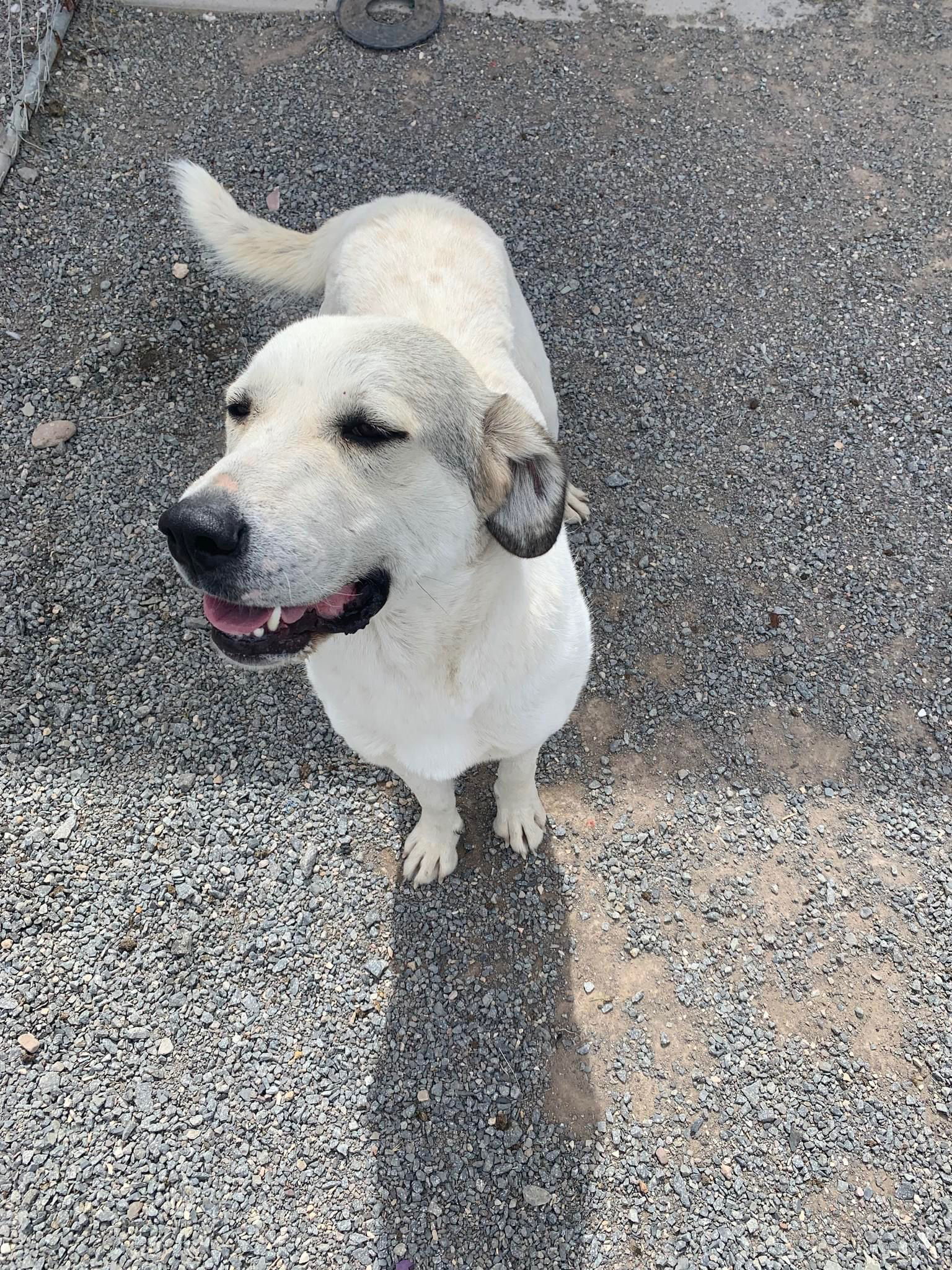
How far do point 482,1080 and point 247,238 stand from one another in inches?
143

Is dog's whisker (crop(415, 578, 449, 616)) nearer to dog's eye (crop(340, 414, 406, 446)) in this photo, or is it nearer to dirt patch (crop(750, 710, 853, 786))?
dog's eye (crop(340, 414, 406, 446))

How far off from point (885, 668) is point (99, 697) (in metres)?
3.73

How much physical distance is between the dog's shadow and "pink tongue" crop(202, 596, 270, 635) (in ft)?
5.80

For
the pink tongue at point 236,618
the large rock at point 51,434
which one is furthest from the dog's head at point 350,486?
the large rock at point 51,434

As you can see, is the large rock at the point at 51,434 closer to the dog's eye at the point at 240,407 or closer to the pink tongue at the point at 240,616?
the dog's eye at the point at 240,407

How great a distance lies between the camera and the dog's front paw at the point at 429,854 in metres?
3.33

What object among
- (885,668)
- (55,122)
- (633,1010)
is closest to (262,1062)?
(633,1010)

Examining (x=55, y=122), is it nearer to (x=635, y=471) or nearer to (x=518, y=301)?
(x=518, y=301)

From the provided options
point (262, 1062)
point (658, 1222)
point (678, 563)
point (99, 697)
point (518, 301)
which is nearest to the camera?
point (658, 1222)

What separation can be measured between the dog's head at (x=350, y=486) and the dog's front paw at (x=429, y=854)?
1.48 m

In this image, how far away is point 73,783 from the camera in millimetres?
3592

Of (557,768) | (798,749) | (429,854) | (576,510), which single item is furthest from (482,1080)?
(576,510)

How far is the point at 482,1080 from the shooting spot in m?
3.01

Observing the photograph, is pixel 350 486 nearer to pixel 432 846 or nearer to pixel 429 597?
pixel 429 597
